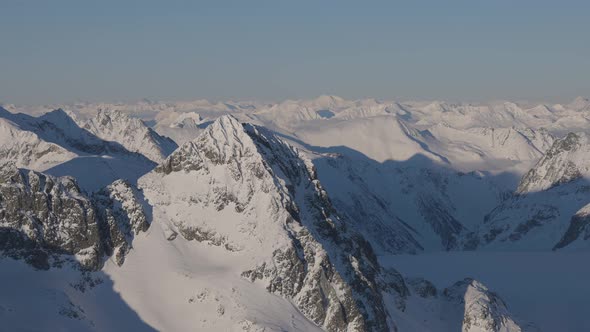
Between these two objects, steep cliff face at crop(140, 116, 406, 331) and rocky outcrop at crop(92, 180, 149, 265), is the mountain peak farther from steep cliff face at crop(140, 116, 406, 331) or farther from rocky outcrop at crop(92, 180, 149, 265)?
rocky outcrop at crop(92, 180, 149, 265)

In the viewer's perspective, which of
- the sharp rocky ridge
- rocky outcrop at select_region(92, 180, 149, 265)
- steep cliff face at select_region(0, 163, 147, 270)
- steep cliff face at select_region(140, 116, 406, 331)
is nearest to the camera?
steep cliff face at select_region(140, 116, 406, 331)

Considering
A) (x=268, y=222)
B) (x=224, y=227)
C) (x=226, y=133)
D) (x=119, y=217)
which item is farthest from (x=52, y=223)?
(x=268, y=222)

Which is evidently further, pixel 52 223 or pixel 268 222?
pixel 268 222

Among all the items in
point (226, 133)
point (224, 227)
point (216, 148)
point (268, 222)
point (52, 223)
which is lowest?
point (224, 227)

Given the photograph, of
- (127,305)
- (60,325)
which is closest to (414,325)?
(127,305)

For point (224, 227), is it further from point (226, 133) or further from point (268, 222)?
point (226, 133)

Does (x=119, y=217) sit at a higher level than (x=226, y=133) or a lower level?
lower

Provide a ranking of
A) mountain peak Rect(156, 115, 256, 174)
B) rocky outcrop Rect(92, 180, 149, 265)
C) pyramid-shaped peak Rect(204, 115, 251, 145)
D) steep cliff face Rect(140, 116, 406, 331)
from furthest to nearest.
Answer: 1. pyramid-shaped peak Rect(204, 115, 251, 145)
2. mountain peak Rect(156, 115, 256, 174)
3. rocky outcrop Rect(92, 180, 149, 265)
4. steep cliff face Rect(140, 116, 406, 331)

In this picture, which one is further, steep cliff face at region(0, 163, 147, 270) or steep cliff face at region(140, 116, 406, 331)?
steep cliff face at region(0, 163, 147, 270)

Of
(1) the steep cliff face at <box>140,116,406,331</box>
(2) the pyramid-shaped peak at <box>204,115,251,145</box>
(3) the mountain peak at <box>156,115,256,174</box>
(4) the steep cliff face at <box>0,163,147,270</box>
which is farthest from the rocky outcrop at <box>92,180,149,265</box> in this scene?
(2) the pyramid-shaped peak at <box>204,115,251,145</box>
